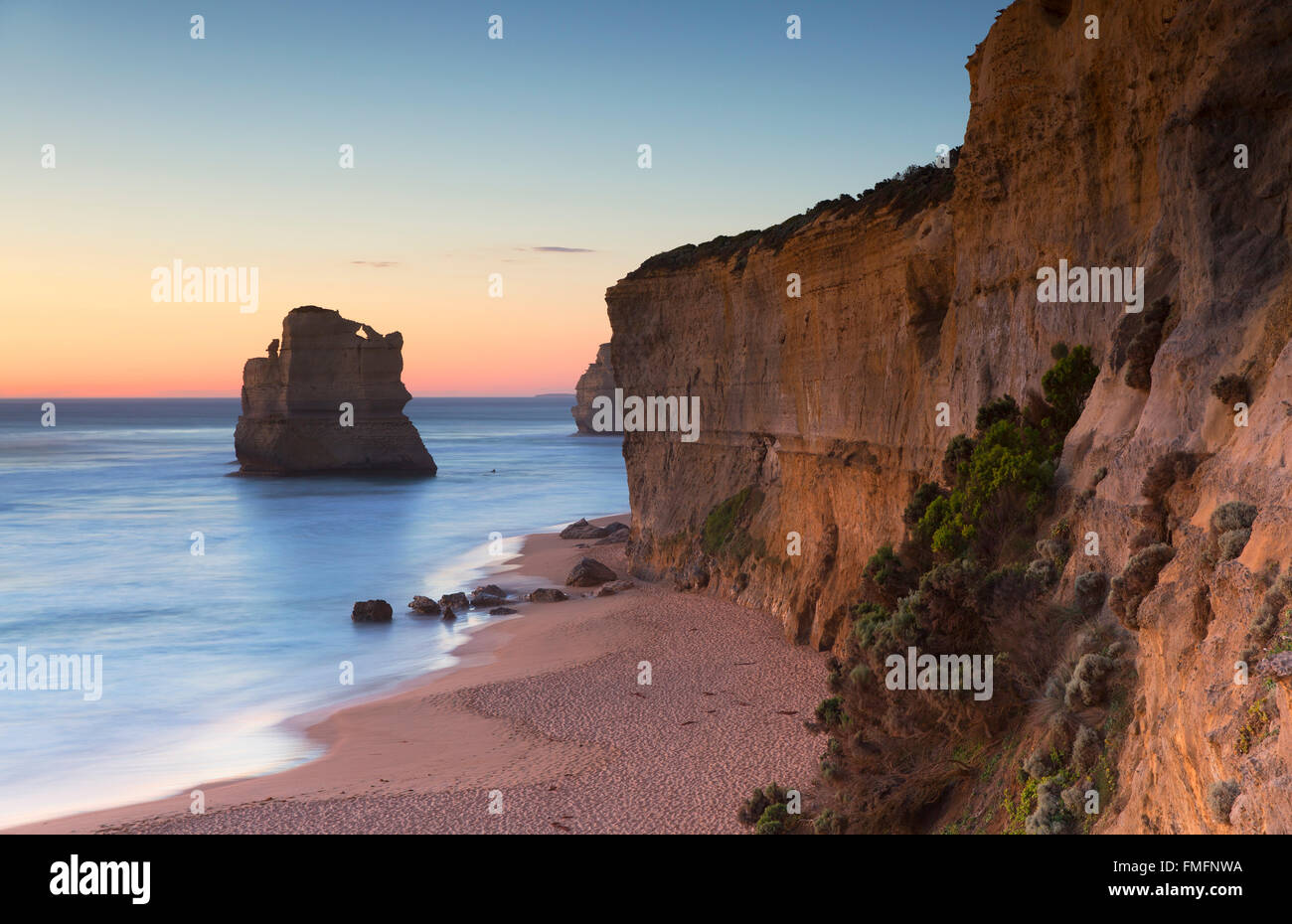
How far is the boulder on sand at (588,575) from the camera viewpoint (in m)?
36.0

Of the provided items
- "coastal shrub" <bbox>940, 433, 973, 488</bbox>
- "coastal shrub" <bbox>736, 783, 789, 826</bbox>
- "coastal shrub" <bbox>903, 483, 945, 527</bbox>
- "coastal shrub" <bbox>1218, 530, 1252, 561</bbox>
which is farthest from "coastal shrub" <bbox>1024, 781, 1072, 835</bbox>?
"coastal shrub" <bbox>903, 483, 945, 527</bbox>

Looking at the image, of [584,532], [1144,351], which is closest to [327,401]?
[584,532]

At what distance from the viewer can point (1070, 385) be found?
14.8 meters

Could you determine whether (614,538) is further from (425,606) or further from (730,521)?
(425,606)

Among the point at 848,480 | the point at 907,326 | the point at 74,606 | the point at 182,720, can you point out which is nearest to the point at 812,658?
the point at 848,480

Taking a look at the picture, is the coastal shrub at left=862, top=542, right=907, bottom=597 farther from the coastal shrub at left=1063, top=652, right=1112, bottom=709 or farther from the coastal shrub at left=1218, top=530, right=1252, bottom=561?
the coastal shrub at left=1218, top=530, right=1252, bottom=561

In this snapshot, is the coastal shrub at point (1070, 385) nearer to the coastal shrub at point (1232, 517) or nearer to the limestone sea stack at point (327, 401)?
the coastal shrub at point (1232, 517)

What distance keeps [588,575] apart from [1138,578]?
A: 27904 millimetres

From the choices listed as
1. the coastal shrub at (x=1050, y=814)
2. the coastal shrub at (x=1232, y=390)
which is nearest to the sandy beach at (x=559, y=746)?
the coastal shrub at (x=1050, y=814)

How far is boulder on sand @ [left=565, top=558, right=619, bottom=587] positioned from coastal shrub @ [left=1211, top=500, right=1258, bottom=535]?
28896mm

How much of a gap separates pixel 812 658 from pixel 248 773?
12.3 meters

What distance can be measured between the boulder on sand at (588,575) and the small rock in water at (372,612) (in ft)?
22.0
